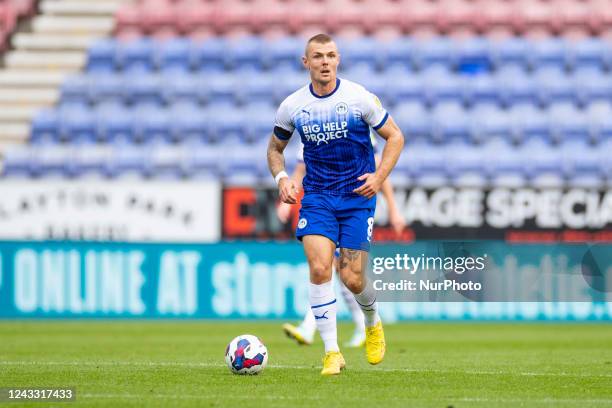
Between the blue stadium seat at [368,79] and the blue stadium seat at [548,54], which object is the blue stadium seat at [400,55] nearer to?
the blue stadium seat at [368,79]

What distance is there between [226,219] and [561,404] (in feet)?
34.0

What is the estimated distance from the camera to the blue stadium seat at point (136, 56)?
70.0ft

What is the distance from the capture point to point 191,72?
841 inches

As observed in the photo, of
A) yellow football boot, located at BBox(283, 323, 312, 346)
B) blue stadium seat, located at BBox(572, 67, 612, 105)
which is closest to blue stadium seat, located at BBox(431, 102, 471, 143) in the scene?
blue stadium seat, located at BBox(572, 67, 612, 105)

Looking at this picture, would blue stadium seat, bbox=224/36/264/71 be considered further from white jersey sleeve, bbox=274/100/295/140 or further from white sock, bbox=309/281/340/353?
white sock, bbox=309/281/340/353

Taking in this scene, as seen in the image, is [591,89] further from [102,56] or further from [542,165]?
[102,56]

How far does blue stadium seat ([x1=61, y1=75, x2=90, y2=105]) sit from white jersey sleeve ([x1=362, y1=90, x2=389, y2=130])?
13.6 m

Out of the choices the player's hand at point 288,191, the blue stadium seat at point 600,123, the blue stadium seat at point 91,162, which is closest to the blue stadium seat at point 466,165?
the blue stadium seat at point 600,123

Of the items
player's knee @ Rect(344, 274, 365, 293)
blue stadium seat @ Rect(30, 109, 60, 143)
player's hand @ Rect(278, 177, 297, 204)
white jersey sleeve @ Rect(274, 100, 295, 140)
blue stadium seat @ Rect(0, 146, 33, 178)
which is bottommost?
player's knee @ Rect(344, 274, 365, 293)

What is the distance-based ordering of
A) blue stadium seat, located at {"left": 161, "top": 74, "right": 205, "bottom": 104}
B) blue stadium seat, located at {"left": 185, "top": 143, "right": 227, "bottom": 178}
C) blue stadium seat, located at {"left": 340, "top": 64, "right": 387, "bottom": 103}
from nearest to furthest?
blue stadium seat, located at {"left": 185, "top": 143, "right": 227, "bottom": 178} → blue stadium seat, located at {"left": 340, "top": 64, "right": 387, "bottom": 103} → blue stadium seat, located at {"left": 161, "top": 74, "right": 205, "bottom": 104}

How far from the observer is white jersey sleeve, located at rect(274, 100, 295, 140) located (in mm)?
8055

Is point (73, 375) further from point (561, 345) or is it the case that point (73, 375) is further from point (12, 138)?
point (12, 138)

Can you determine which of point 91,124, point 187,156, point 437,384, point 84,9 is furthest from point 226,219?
point 437,384

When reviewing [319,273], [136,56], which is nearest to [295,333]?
[319,273]
